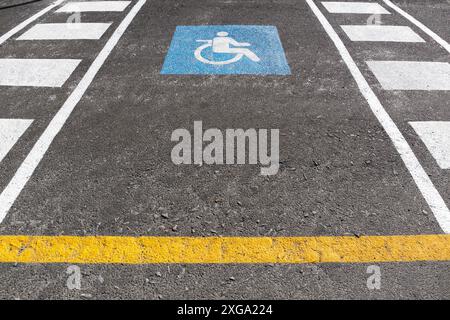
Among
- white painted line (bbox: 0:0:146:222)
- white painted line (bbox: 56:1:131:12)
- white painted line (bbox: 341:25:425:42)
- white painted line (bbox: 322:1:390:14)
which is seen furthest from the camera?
white painted line (bbox: 56:1:131:12)

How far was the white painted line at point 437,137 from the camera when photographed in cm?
437

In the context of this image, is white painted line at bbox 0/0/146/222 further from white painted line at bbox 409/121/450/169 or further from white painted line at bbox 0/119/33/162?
white painted line at bbox 409/121/450/169

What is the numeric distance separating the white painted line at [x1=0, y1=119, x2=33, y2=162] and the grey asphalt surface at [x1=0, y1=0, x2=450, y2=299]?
0.10 meters

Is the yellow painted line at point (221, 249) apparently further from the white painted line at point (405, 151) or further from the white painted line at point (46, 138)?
the white painted line at point (46, 138)

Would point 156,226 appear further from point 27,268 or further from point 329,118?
point 329,118

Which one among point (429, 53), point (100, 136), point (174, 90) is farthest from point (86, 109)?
point (429, 53)

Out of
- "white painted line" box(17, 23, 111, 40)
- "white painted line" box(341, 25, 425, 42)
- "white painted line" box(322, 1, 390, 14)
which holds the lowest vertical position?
"white painted line" box(341, 25, 425, 42)

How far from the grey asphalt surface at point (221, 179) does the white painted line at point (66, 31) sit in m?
0.89

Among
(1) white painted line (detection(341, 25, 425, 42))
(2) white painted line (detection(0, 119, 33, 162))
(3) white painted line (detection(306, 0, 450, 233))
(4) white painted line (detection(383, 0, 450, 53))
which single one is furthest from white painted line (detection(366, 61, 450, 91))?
(2) white painted line (detection(0, 119, 33, 162))

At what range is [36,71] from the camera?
617 cm

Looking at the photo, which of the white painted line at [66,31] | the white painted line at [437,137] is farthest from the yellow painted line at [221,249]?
the white painted line at [66,31]

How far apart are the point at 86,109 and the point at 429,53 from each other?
17.7 ft

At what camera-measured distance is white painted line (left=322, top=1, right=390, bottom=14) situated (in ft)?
28.2

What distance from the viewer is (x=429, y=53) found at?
669cm
